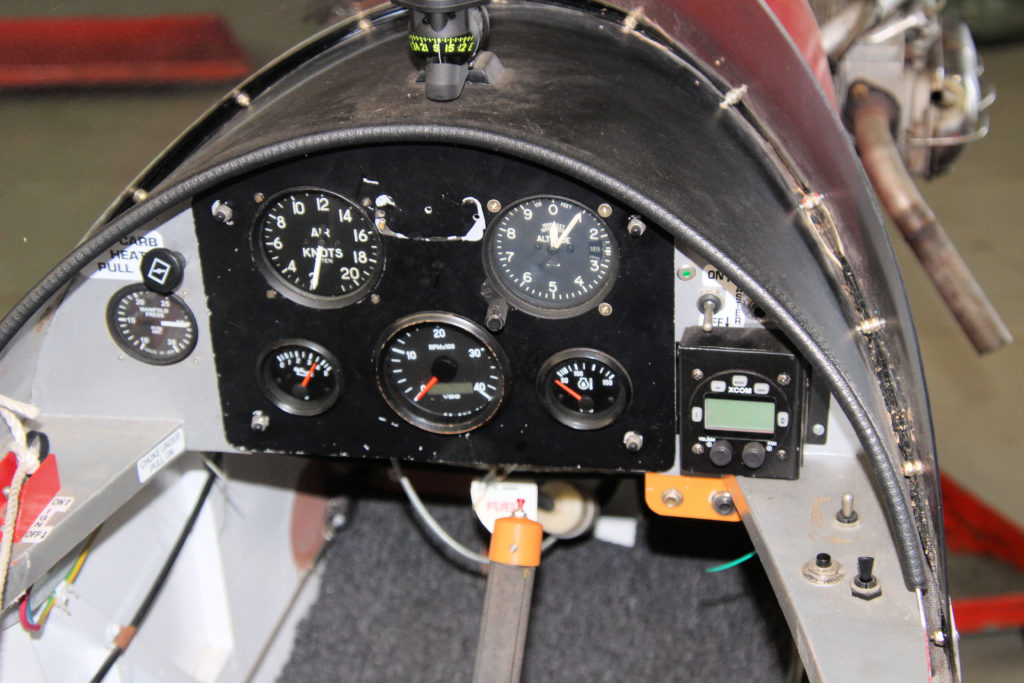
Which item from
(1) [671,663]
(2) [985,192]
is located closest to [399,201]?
(1) [671,663]

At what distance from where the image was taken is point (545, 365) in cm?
164

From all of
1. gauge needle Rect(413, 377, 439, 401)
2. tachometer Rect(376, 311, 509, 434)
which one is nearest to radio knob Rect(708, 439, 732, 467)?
tachometer Rect(376, 311, 509, 434)

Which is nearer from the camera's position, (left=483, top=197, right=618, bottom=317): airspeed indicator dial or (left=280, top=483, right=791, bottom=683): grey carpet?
(left=483, top=197, right=618, bottom=317): airspeed indicator dial

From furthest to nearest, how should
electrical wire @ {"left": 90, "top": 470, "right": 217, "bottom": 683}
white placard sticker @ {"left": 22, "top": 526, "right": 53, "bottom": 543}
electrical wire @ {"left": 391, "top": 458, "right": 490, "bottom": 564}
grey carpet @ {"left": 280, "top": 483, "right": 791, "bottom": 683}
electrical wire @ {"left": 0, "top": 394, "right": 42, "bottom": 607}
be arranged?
grey carpet @ {"left": 280, "top": 483, "right": 791, "bottom": 683}, electrical wire @ {"left": 391, "top": 458, "right": 490, "bottom": 564}, electrical wire @ {"left": 90, "top": 470, "right": 217, "bottom": 683}, white placard sticker @ {"left": 22, "top": 526, "right": 53, "bottom": 543}, electrical wire @ {"left": 0, "top": 394, "right": 42, "bottom": 607}

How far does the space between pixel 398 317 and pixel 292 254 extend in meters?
0.20

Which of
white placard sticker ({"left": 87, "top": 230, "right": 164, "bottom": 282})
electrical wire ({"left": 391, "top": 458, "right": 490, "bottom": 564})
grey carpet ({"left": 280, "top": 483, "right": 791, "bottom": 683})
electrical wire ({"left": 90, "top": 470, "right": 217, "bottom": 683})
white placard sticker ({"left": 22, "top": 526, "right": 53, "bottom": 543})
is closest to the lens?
white placard sticker ({"left": 22, "top": 526, "right": 53, "bottom": 543})

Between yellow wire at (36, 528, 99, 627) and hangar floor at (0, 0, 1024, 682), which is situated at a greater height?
hangar floor at (0, 0, 1024, 682)

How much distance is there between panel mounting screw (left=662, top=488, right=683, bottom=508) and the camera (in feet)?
5.86

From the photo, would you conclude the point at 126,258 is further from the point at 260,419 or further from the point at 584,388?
the point at 584,388

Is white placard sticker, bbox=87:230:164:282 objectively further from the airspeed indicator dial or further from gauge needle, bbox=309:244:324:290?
the airspeed indicator dial

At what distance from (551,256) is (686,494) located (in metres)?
0.51

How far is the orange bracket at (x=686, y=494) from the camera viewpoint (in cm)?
178

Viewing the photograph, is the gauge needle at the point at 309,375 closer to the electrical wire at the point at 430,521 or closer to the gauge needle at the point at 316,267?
the gauge needle at the point at 316,267

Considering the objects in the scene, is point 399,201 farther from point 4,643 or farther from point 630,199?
point 4,643
